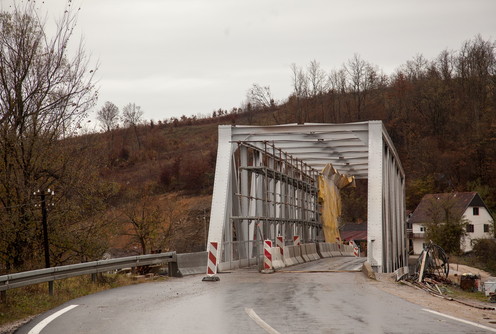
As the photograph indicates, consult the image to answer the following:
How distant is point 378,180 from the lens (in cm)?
2253

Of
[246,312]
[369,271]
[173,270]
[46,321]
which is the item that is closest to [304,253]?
[173,270]

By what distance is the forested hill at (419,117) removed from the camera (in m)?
80.4

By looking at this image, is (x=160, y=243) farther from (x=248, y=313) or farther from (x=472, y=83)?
(x=472, y=83)

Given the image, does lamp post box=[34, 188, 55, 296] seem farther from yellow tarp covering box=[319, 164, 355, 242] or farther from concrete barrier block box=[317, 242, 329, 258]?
yellow tarp covering box=[319, 164, 355, 242]


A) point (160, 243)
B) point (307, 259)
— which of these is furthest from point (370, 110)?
point (307, 259)

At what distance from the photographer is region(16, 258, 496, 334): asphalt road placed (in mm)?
9195

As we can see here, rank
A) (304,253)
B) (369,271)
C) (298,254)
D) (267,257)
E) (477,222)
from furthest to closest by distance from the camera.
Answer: (477,222) → (304,253) → (298,254) → (267,257) → (369,271)

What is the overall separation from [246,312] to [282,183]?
2147 centimetres

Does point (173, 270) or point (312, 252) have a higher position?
point (173, 270)

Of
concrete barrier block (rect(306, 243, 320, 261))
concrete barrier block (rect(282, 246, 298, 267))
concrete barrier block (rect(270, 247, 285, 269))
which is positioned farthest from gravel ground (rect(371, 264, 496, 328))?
concrete barrier block (rect(306, 243, 320, 261))

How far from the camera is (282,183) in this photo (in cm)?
3222

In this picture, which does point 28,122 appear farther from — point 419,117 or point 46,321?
point 419,117

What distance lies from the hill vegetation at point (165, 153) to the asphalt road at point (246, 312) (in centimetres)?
499

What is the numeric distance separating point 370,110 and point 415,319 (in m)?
82.3
